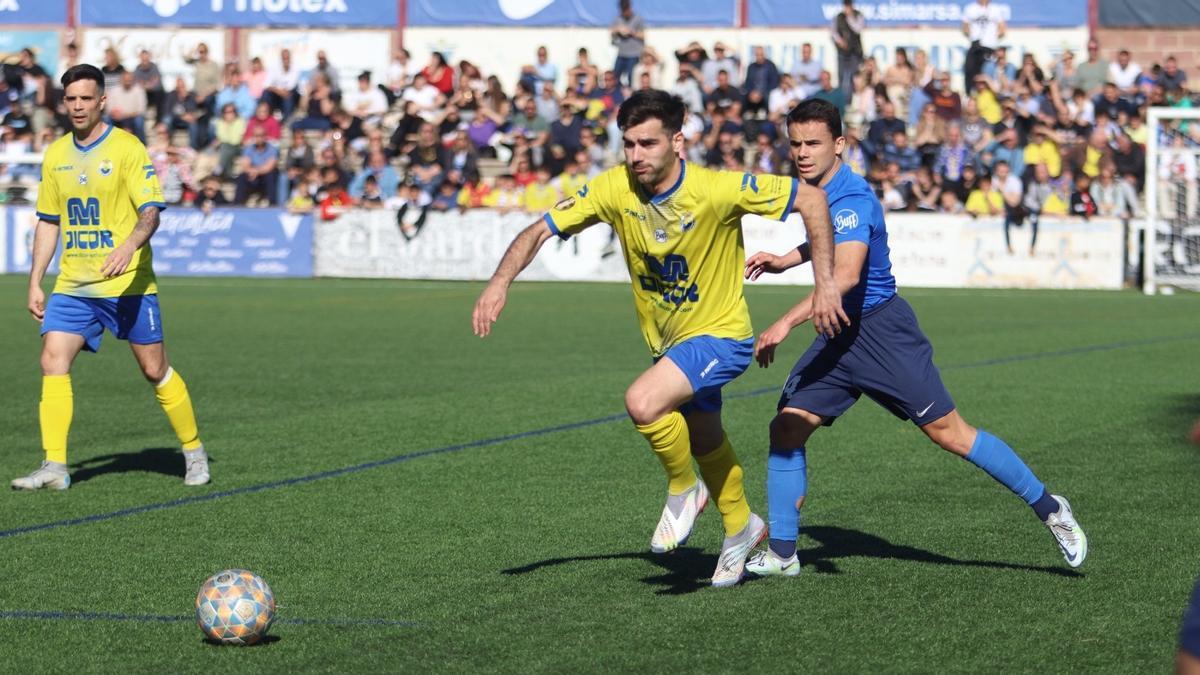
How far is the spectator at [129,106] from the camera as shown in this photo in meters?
30.7

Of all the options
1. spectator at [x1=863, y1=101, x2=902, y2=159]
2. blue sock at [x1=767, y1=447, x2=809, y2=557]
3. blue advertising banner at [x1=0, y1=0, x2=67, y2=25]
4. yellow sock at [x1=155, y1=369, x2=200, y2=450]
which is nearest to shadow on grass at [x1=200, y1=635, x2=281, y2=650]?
blue sock at [x1=767, y1=447, x2=809, y2=557]

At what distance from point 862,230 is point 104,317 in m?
4.41

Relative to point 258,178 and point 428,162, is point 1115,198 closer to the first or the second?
point 428,162

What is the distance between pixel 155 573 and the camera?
6.73m

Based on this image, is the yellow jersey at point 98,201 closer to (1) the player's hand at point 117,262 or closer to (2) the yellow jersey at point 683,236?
(1) the player's hand at point 117,262

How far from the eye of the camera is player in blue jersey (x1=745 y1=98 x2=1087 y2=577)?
21.3ft

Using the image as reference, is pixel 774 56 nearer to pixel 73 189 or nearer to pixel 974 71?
pixel 974 71

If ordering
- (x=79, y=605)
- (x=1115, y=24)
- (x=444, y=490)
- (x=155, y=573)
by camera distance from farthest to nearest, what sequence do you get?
(x=1115, y=24)
(x=444, y=490)
(x=155, y=573)
(x=79, y=605)

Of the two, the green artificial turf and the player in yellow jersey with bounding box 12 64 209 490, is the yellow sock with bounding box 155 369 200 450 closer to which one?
the player in yellow jersey with bounding box 12 64 209 490

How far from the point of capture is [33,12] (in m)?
34.8

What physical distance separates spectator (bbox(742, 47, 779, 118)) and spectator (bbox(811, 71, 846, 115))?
777mm

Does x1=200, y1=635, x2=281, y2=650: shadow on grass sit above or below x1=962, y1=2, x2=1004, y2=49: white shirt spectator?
below

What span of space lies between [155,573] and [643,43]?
24583mm

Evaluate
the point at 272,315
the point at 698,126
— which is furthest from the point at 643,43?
the point at 272,315
